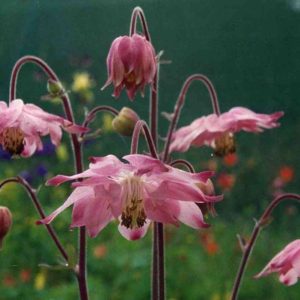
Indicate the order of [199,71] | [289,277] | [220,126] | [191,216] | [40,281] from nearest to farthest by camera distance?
[191,216] → [289,277] → [220,126] → [40,281] → [199,71]

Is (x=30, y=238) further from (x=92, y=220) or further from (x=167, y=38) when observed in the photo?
(x=92, y=220)

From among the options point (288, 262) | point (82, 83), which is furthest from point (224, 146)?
point (82, 83)

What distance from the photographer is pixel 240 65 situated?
3.44 m

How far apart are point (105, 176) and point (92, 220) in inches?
3.9

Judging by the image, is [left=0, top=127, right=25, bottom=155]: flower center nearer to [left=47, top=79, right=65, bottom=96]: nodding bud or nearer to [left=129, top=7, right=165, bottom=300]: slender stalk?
[left=47, top=79, right=65, bottom=96]: nodding bud

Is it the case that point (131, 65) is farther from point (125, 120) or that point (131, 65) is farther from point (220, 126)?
point (220, 126)

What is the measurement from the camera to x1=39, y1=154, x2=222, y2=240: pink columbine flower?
0.98 meters

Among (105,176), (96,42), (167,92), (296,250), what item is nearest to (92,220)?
(105,176)

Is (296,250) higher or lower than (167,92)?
higher

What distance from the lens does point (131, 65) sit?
43.6 inches

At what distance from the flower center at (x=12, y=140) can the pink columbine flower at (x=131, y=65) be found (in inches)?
5.6

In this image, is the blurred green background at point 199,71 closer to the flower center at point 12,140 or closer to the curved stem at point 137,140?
the flower center at point 12,140

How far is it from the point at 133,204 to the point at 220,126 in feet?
1.00

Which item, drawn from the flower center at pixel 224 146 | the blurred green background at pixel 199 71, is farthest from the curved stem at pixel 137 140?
the blurred green background at pixel 199 71
